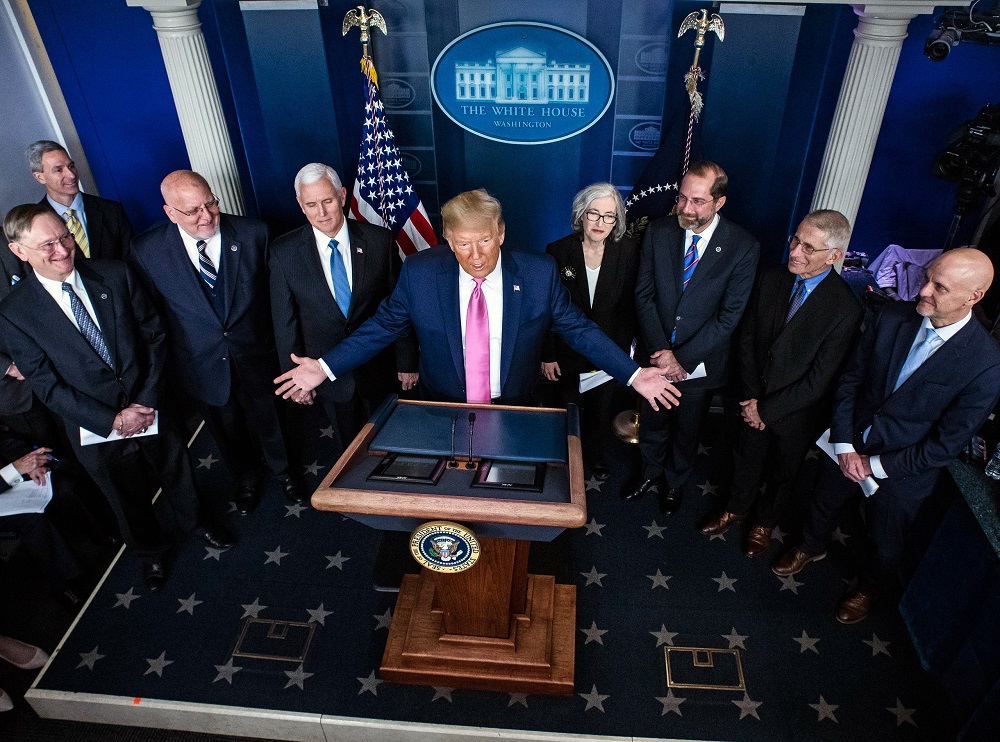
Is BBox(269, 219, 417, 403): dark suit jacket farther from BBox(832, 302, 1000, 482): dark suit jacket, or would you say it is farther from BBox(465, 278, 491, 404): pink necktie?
BBox(832, 302, 1000, 482): dark suit jacket

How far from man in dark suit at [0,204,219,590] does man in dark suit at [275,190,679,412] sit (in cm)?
80

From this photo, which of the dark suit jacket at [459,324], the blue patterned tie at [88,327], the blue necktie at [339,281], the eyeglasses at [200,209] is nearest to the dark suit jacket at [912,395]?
the dark suit jacket at [459,324]

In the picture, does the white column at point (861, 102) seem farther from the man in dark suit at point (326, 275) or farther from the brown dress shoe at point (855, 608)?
the man in dark suit at point (326, 275)

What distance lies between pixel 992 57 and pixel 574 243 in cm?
287

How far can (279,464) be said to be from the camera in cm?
407

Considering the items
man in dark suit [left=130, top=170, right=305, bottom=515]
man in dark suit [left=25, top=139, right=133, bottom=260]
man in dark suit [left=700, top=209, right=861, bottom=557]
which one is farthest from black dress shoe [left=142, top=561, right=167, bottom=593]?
A: man in dark suit [left=700, top=209, right=861, bottom=557]

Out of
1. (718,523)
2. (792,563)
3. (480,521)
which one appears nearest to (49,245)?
(480,521)

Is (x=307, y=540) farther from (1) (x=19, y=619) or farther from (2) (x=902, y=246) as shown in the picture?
(2) (x=902, y=246)

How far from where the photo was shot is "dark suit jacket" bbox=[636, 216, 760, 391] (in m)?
3.35

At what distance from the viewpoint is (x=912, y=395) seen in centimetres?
282

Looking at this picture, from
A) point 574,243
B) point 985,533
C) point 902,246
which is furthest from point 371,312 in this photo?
point 902,246

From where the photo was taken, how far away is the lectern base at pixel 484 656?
301 cm

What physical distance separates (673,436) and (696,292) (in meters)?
0.89

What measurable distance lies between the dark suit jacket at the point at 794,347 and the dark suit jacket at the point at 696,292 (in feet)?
0.35
